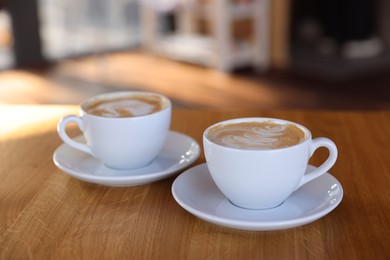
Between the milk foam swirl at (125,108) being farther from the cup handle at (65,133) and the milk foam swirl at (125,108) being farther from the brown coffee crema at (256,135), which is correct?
the brown coffee crema at (256,135)

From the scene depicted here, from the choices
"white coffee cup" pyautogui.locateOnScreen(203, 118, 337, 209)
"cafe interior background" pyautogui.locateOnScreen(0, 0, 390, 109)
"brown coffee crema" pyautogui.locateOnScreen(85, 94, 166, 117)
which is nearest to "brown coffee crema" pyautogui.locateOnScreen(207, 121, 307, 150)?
"white coffee cup" pyautogui.locateOnScreen(203, 118, 337, 209)

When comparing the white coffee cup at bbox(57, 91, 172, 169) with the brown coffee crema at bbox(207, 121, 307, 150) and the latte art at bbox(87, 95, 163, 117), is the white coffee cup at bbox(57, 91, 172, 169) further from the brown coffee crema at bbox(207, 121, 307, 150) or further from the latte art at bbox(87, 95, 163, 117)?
the brown coffee crema at bbox(207, 121, 307, 150)

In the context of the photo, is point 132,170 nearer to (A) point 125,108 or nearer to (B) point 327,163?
(A) point 125,108

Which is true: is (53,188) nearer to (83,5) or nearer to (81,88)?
(81,88)

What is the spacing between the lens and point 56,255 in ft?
1.95

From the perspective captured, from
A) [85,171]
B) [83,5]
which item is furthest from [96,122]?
[83,5]

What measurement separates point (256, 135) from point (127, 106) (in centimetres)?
22

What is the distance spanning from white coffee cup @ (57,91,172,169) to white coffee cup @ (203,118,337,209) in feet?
0.39

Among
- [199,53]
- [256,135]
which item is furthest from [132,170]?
[199,53]

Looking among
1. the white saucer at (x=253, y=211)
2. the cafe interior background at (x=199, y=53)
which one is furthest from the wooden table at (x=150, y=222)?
the cafe interior background at (x=199, y=53)

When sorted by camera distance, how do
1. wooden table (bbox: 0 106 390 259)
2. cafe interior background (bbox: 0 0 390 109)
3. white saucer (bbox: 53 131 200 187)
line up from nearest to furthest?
wooden table (bbox: 0 106 390 259) < white saucer (bbox: 53 131 200 187) < cafe interior background (bbox: 0 0 390 109)

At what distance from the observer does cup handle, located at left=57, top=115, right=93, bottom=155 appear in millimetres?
780

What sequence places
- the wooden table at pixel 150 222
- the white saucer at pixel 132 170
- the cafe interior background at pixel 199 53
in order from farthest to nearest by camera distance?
the cafe interior background at pixel 199 53, the white saucer at pixel 132 170, the wooden table at pixel 150 222

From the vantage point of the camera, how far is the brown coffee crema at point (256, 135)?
0.65 meters
